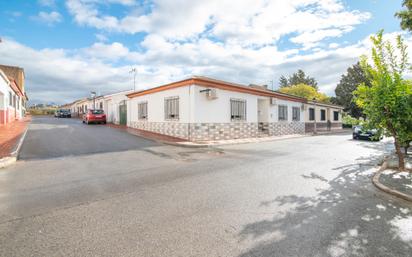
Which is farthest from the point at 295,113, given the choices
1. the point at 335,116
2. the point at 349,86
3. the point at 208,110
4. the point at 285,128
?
the point at 349,86

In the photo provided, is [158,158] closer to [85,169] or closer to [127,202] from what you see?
[85,169]

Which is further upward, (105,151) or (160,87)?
(160,87)

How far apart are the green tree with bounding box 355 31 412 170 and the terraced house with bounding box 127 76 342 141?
8081 mm

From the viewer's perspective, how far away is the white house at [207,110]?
13.4m

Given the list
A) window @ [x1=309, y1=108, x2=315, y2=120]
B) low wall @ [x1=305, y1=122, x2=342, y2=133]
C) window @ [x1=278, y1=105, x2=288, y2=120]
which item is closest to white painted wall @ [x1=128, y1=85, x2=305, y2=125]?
window @ [x1=278, y1=105, x2=288, y2=120]

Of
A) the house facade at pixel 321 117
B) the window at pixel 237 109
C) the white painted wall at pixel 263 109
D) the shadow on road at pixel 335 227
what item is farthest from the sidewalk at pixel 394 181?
the house facade at pixel 321 117

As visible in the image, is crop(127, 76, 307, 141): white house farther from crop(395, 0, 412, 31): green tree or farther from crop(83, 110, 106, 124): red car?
crop(395, 0, 412, 31): green tree

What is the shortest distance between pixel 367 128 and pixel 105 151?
32.9 feet

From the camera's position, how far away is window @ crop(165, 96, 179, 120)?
1456 cm

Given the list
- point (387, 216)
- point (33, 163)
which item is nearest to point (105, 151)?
point (33, 163)

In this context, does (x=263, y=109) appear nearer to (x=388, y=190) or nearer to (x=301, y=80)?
(x=388, y=190)

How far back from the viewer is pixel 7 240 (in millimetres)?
2754

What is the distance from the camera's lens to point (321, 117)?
2900 cm

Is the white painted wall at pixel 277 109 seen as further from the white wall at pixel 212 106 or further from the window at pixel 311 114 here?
the window at pixel 311 114
